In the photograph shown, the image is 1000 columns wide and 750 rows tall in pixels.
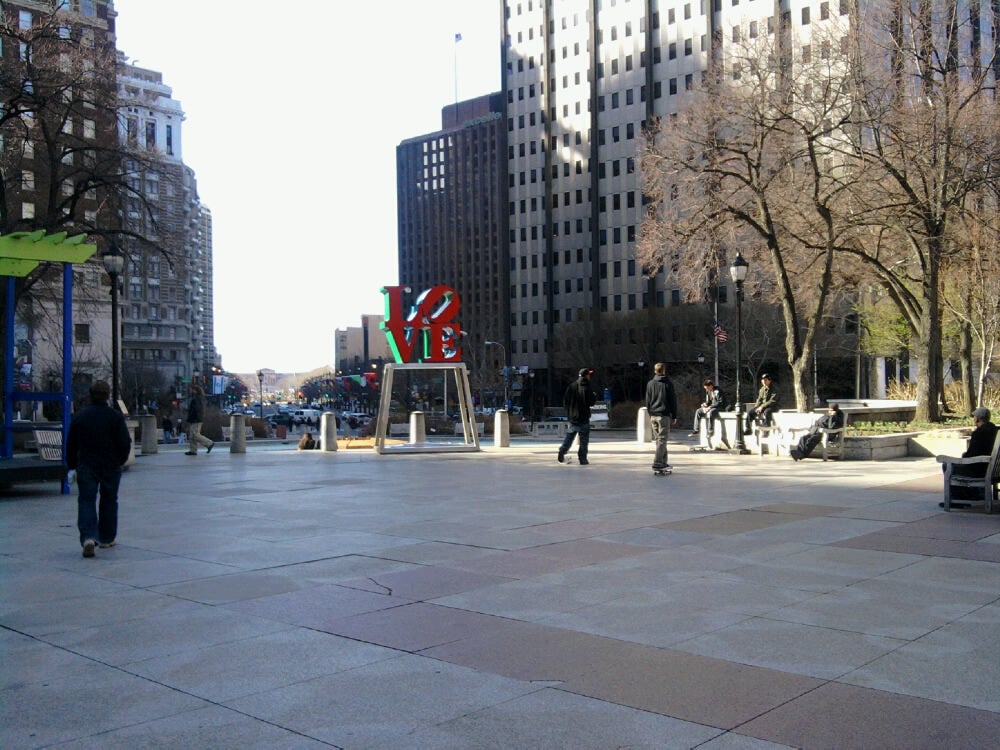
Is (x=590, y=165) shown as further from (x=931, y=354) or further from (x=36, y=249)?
(x=36, y=249)

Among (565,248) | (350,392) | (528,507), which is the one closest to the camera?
(528,507)

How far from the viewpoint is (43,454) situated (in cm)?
1667

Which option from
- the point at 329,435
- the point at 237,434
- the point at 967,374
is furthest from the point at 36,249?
the point at 967,374

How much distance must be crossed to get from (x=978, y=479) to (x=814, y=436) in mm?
7991

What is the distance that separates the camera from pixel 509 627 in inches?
238

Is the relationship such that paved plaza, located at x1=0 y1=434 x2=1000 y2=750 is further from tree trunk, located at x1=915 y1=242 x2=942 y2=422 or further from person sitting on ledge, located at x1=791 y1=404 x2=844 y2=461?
tree trunk, located at x1=915 y1=242 x2=942 y2=422

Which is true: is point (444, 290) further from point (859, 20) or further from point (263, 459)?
point (859, 20)

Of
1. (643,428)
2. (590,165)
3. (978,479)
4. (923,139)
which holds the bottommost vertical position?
(643,428)

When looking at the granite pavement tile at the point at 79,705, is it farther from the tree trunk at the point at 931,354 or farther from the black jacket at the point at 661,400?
the tree trunk at the point at 931,354

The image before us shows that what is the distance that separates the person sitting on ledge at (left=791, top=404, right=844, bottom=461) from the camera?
62.5ft

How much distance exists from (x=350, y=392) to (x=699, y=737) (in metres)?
148

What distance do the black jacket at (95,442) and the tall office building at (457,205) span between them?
134208 millimetres

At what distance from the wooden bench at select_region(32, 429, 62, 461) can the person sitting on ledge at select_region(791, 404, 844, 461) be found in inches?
583

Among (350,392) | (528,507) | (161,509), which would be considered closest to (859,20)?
(528,507)
